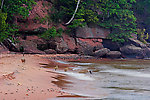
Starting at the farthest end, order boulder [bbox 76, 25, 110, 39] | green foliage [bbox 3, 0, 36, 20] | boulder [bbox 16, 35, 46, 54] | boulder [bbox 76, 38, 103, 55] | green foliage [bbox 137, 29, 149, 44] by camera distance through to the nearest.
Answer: green foliage [bbox 137, 29, 149, 44], boulder [bbox 76, 25, 110, 39], boulder [bbox 76, 38, 103, 55], boulder [bbox 16, 35, 46, 54], green foliage [bbox 3, 0, 36, 20]

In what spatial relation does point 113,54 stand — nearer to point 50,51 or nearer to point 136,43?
point 136,43

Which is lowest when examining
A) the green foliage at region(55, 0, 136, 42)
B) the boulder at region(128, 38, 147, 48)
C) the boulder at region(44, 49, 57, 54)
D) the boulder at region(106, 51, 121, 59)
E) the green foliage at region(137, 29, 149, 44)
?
the boulder at region(106, 51, 121, 59)

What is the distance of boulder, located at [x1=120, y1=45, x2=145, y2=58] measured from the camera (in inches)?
1363

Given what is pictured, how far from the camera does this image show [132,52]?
34688 millimetres

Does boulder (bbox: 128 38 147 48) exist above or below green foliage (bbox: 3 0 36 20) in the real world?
below

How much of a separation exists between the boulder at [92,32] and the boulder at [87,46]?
67 cm

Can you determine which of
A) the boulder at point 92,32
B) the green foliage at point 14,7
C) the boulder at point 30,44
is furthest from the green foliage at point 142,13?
the green foliage at point 14,7

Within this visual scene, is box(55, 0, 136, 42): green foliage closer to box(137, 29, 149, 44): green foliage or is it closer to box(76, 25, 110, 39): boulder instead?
box(76, 25, 110, 39): boulder

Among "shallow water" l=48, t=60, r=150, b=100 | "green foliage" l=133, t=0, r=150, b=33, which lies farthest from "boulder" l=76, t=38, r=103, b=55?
"shallow water" l=48, t=60, r=150, b=100

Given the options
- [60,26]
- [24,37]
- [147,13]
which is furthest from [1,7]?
[147,13]

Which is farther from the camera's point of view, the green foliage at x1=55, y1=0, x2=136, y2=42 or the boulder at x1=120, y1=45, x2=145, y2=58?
the boulder at x1=120, y1=45, x2=145, y2=58

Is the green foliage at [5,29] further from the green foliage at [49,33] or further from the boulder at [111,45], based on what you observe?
the boulder at [111,45]

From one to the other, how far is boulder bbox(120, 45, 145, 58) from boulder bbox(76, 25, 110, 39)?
12.1ft

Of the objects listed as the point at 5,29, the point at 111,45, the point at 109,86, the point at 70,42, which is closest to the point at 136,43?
the point at 111,45
